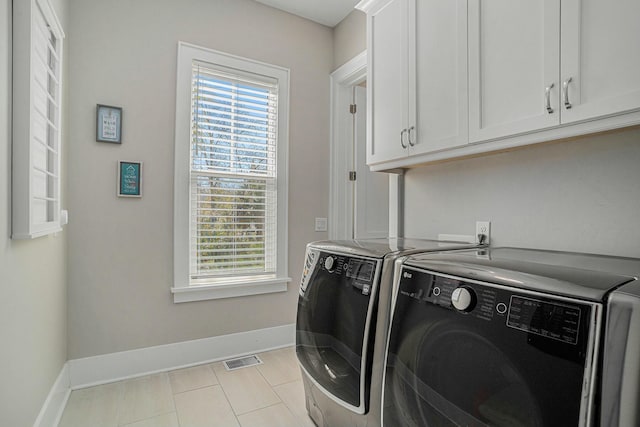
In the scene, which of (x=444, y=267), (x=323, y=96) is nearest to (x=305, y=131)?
(x=323, y=96)

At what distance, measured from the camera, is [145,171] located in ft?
7.87

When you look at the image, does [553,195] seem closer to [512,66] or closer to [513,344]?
[512,66]

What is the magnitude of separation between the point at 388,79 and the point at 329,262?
109cm

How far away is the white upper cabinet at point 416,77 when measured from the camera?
1.48m

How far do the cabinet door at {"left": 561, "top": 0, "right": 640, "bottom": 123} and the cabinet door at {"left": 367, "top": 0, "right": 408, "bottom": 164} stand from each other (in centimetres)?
74

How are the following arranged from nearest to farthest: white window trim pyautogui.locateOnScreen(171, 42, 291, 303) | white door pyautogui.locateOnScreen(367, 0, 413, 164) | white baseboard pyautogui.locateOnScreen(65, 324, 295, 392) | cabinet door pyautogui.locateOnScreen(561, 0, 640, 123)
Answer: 1. cabinet door pyautogui.locateOnScreen(561, 0, 640, 123)
2. white door pyautogui.locateOnScreen(367, 0, 413, 164)
3. white baseboard pyautogui.locateOnScreen(65, 324, 295, 392)
4. white window trim pyautogui.locateOnScreen(171, 42, 291, 303)

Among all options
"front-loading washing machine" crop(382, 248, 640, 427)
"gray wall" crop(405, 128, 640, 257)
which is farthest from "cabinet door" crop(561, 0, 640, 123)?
"front-loading washing machine" crop(382, 248, 640, 427)

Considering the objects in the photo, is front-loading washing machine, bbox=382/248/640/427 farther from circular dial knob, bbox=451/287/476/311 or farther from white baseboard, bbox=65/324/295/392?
white baseboard, bbox=65/324/295/392

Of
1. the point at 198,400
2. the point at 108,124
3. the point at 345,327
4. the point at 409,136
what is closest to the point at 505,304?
the point at 345,327

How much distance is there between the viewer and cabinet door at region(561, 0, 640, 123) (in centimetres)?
96

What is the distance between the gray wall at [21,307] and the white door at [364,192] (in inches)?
89.5

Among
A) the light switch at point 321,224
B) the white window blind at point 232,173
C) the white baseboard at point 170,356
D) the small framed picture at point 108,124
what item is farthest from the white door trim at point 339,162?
the small framed picture at point 108,124

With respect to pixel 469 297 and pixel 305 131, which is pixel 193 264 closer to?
pixel 305 131

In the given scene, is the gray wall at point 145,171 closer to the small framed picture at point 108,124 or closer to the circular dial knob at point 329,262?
the small framed picture at point 108,124
